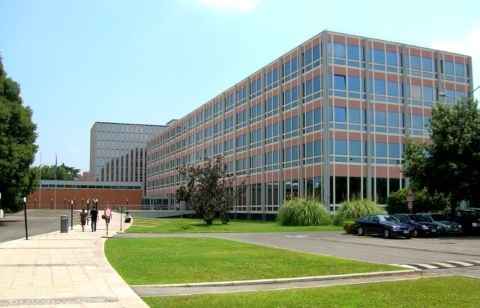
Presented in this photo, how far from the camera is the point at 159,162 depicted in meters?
108

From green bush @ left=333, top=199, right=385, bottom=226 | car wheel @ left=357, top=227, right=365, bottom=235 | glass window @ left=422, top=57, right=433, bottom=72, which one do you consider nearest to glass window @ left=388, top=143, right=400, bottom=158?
glass window @ left=422, top=57, right=433, bottom=72

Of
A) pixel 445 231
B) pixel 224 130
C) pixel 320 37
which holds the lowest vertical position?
pixel 445 231

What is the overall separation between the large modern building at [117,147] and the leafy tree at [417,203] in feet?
344

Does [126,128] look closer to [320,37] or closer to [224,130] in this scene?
[224,130]

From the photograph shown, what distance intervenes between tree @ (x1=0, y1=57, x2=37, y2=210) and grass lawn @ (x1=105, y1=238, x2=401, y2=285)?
2893 centimetres

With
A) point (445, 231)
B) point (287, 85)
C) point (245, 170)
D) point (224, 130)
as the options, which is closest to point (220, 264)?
point (445, 231)

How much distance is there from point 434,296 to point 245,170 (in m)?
55.4

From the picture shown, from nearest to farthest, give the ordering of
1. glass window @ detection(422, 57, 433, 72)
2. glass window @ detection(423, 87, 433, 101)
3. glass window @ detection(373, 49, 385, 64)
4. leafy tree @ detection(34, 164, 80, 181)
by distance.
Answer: glass window @ detection(373, 49, 385, 64)
glass window @ detection(423, 87, 433, 101)
glass window @ detection(422, 57, 433, 72)
leafy tree @ detection(34, 164, 80, 181)

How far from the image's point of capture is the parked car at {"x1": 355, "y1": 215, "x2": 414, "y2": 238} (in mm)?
30516

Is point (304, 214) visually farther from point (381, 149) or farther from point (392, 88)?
point (392, 88)

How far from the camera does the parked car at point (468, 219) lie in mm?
34562

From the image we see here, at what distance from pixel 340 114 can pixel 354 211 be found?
37.0 feet

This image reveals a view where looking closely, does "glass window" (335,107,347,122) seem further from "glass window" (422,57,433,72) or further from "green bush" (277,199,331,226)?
"glass window" (422,57,433,72)

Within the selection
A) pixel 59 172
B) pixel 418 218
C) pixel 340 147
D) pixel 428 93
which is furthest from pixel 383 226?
pixel 59 172
